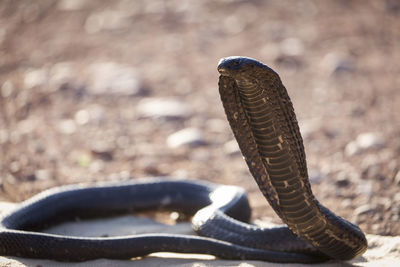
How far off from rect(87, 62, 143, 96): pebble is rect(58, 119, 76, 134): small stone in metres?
1.14

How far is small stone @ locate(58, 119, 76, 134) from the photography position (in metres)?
7.47

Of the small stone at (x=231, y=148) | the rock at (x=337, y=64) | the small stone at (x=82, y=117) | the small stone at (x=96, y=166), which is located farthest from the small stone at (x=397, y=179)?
the small stone at (x=82, y=117)

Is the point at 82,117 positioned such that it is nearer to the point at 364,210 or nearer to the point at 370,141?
the point at 370,141

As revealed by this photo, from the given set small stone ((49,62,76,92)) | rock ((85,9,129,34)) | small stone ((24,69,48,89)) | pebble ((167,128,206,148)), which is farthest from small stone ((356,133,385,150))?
rock ((85,9,129,34))

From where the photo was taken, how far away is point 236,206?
473 cm

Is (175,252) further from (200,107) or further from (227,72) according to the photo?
(200,107)

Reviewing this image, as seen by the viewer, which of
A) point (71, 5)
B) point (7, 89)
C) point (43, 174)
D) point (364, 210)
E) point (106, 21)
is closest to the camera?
point (364, 210)

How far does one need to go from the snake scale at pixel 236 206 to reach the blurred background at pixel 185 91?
0.69 m

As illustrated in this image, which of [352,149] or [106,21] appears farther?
[106,21]

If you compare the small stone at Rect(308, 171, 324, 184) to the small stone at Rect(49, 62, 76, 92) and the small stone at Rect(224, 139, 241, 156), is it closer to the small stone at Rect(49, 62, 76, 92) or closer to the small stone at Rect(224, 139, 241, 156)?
the small stone at Rect(224, 139, 241, 156)

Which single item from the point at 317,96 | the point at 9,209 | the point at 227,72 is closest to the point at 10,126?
the point at 9,209

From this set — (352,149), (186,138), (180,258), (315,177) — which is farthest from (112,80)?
(180,258)

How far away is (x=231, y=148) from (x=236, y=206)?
2219mm

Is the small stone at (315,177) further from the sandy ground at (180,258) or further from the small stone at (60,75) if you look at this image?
the small stone at (60,75)
